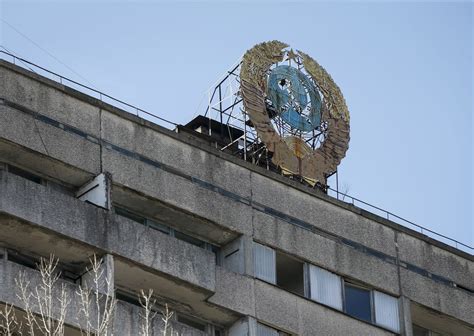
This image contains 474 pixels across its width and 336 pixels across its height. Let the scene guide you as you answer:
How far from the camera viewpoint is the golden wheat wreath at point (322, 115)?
52875 millimetres

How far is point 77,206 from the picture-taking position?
46.7m

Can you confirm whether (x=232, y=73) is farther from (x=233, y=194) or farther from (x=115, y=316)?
(x=115, y=316)

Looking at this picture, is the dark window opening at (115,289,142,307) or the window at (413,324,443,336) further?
the window at (413,324,443,336)

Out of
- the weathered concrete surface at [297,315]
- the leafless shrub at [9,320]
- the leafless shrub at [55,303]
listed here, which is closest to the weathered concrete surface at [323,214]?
the weathered concrete surface at [297,315]

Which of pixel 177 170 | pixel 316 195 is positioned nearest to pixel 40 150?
pixel 177 170

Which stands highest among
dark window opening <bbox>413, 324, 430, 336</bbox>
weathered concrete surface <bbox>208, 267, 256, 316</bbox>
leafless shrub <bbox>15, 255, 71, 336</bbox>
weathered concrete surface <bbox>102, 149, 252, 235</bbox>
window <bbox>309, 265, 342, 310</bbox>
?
weathered concrete surface <bbox>102, 149, 252, 235</bbox>

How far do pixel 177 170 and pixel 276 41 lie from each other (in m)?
6.61

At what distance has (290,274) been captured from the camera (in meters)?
52.1

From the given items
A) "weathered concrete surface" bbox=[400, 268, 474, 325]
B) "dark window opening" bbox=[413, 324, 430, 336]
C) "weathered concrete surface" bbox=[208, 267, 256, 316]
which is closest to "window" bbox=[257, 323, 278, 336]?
"weathered concrete surface" bbox=[208, 267, 256, 316]

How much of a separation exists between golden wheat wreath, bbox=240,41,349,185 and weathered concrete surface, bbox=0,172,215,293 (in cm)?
518

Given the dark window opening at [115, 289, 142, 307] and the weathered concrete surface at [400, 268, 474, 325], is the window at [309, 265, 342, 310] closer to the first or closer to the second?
the weathered concrete surface at [400, 268, 474, 325]

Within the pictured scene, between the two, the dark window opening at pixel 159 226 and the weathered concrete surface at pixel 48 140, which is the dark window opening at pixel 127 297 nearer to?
the dark window opening at pixel 159 226

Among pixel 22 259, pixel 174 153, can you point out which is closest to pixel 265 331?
pixel 174 153

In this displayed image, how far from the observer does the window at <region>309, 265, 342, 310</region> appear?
5153cm
